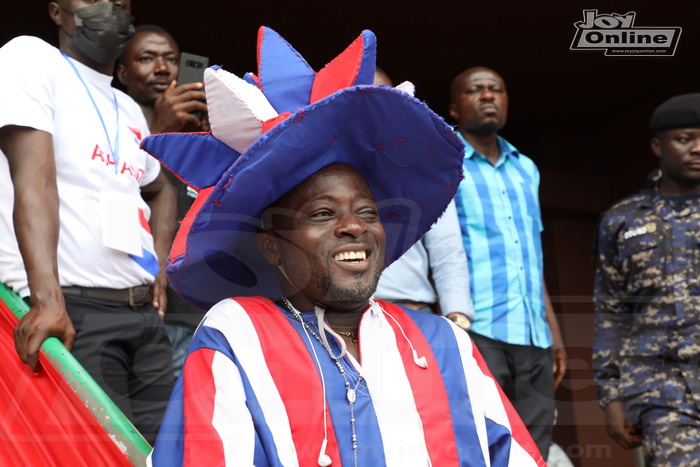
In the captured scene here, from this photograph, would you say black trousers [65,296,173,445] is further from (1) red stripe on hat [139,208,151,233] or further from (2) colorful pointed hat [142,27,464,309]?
(2) colorful pointed hat [142,27,464,309]

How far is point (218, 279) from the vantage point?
236 centimetres

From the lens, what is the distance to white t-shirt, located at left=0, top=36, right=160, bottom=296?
8.78 ft

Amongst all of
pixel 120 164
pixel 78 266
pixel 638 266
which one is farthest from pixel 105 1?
pixel 638 266

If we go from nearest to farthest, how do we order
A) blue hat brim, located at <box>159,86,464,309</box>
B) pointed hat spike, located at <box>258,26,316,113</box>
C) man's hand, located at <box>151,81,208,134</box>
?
blue hat brim, located at <box>159,86,464,309</box>, pointed hat spike, located at <box>258,26,316,113</box>, man's hand, located at <box>151,81,208,134</box>

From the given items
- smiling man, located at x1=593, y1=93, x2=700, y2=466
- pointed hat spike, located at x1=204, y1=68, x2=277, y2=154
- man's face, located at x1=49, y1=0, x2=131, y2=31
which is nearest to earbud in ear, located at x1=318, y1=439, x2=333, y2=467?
pointed hat spike, located at x1=204, y1=68, x2=277, y2=154

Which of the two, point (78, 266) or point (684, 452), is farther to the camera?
point (684, 452)

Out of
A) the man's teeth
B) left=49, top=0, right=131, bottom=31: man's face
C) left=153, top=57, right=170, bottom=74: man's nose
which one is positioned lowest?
the man's teeth

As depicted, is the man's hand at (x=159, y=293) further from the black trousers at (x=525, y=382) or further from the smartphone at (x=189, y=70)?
the black trousers at (x=525, y=382)

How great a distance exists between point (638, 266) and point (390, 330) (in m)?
2.42

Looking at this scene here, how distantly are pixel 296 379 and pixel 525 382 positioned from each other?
203 cm

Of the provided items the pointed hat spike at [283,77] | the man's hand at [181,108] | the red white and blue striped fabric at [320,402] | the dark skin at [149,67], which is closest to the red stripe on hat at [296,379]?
the red white and blue striped fabric at [320,402]

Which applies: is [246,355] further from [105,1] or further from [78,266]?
[105,1]

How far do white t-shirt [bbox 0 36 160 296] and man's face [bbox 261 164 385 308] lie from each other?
0.74 meters

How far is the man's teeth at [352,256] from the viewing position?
7.27ft
